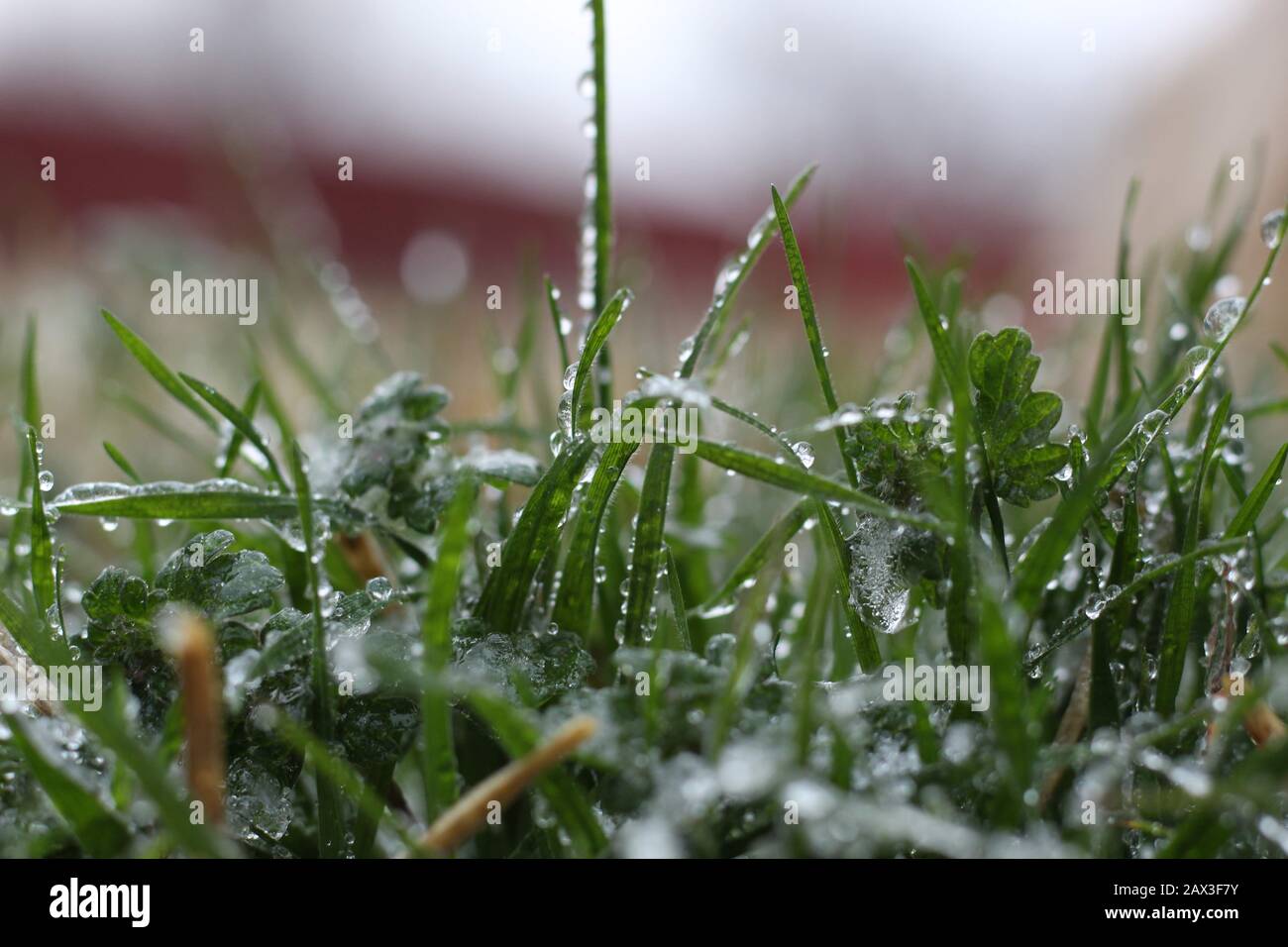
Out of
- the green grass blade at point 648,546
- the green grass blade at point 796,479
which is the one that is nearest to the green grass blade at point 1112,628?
the green grass blade at point 796,479

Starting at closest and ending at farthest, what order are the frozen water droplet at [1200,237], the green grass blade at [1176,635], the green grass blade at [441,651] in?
the green grass blade at [441,651] → the green grass blade at [1176,635] → the frozen water droplet at [1200,237]

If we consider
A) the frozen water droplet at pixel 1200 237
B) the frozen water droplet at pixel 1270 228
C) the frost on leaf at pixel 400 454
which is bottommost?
the frost on leaf at pixel 400 454

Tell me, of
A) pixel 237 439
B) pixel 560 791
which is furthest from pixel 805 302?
pixel 237 439

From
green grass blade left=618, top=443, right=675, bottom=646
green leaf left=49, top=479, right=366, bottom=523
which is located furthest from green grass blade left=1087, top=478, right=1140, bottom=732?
green leaf left=49, top=479, right=366, bottom=523

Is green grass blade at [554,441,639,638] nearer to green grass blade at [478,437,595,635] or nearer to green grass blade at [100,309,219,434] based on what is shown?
green grass blade at [478,437,595,635]

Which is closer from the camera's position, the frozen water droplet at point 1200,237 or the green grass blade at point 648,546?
the green grass blade at point 648,546

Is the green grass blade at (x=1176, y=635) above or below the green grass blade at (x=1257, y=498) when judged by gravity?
below

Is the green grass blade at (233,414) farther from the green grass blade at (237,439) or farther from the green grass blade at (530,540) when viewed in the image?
the green grass blade at (530,540)

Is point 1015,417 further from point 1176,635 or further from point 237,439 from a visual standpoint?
point 237,439
